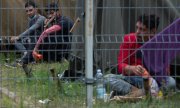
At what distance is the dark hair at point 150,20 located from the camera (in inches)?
289

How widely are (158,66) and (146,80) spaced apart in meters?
0.30

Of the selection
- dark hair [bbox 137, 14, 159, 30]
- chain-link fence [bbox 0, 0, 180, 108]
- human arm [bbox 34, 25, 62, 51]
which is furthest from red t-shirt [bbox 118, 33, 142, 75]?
human arm [bbox 34, 25, 62, 51]

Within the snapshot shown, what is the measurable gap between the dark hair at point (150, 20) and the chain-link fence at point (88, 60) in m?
0.02

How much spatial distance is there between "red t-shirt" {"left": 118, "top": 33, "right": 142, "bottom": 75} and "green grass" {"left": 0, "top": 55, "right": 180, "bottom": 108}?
0.54 metres

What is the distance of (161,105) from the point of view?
282 inches

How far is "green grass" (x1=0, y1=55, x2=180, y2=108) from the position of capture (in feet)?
23.4

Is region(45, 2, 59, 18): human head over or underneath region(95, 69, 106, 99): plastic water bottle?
over

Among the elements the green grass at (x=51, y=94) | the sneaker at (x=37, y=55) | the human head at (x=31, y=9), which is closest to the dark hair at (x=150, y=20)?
the green grass at (x=51, y=94)

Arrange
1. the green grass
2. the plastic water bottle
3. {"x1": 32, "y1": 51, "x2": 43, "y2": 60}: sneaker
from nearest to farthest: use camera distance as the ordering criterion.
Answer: the plastic water bottle, the green grass, {"x1": 32, "y1": 51, "x2": 43, "y2": 60}: sneaker

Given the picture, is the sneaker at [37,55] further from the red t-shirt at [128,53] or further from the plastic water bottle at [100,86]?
the red t-shirt at [128,53]

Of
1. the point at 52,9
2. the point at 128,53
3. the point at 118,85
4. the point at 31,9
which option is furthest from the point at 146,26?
the point at 31,9

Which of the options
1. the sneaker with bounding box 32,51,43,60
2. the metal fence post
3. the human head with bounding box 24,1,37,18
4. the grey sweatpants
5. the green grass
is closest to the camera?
the metal fence post

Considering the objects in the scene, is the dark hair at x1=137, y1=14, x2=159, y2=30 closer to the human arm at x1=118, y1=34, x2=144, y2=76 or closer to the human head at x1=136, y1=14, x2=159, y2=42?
the human head at x1=136, y1=14, x2=159, y2=42

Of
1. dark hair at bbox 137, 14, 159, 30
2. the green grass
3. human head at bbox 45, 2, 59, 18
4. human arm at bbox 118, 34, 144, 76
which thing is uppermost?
human head at bbox 45, 2, 59, 18
